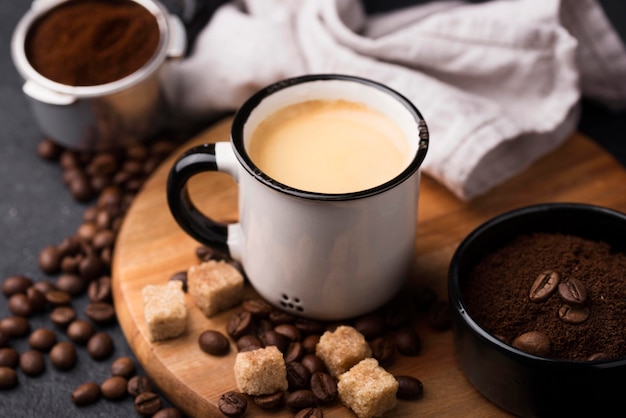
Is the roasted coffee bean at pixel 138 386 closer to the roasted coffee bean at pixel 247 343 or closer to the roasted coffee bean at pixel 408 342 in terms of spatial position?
A: the roasted coffee bean at pixel 247 343

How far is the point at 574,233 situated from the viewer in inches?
75.9

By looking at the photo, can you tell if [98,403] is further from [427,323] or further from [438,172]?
[438,172]

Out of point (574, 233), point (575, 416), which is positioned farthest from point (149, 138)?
point (575, 416)

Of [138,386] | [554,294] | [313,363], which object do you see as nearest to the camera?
[554,294]

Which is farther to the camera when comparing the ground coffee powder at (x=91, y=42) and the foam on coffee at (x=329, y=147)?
the ground coffee powder at (x=91, y=42)

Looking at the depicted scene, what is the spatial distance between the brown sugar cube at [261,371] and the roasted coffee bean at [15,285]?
0.65 metres

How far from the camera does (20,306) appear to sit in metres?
2.13

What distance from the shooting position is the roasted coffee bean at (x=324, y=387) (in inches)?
70.2

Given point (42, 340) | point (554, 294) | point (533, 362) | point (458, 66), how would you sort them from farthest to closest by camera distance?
point (458, 66)
point (42, 340)
point (554, 294)
point (533, 362)

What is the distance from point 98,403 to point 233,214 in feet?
1.70

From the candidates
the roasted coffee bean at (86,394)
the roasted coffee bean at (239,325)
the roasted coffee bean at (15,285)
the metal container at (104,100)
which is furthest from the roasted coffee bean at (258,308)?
the metal container at (104,100)

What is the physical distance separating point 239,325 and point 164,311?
153 mm

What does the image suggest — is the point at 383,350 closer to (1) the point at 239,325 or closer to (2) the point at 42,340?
(1) the point at 239,325

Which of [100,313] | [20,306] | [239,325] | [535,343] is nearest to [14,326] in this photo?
[20,306]
